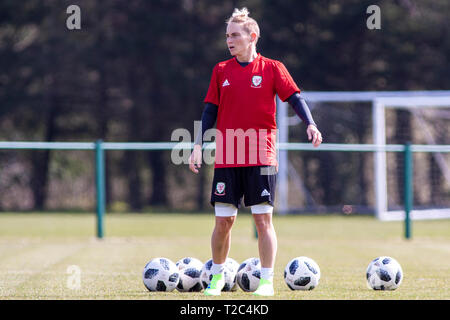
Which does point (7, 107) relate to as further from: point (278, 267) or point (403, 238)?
point (278, 267)

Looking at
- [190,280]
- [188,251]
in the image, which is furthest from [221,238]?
[188,251]

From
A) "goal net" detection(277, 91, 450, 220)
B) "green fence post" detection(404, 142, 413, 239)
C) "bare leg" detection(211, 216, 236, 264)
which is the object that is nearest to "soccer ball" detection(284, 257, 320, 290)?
"bare leg" detection(211, 216, 236, 264)

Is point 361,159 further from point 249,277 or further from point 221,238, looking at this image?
point 221,238

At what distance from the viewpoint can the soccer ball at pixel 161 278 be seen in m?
6.21

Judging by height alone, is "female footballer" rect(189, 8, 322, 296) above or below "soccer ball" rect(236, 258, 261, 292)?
above

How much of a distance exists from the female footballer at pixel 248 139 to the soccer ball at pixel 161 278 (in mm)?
418

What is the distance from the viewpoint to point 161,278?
6.21 m

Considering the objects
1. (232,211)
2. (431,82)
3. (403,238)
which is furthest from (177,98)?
(232,211)

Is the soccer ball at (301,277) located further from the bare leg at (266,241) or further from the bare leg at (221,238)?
the bare leg at (221,238)

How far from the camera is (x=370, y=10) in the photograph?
75.2 ft

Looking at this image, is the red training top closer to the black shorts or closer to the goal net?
the black shorts

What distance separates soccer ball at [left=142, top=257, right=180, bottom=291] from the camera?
6207mm

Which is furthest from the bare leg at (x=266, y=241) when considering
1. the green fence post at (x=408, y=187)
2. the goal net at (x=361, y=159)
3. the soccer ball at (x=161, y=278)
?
the goal net at (x=361, y=159)

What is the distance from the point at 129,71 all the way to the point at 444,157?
33.8 ft
